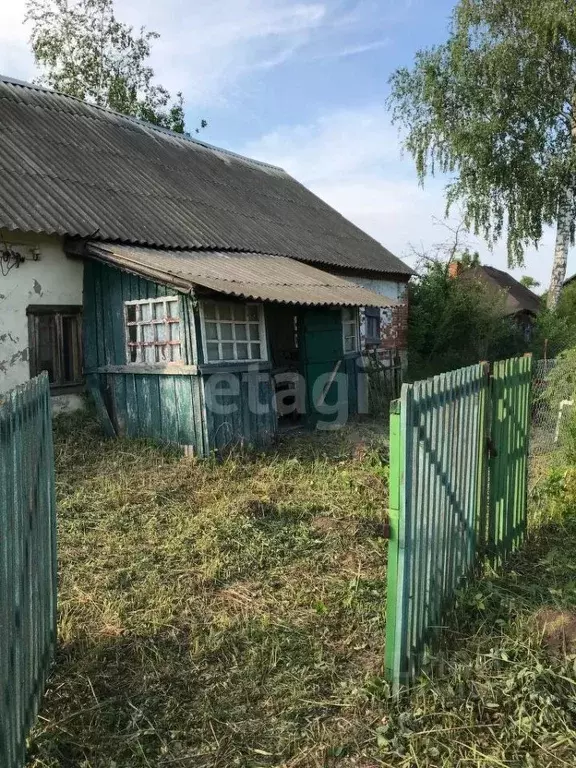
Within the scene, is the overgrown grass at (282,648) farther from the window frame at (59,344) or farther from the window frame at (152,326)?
the window frame at (59,344)

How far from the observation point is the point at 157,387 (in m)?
8.01

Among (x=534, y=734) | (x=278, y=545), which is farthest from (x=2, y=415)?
(x=278, y=545)

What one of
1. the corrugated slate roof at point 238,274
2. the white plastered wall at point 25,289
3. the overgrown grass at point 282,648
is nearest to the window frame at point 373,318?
the corrugated slate roof at point 238,274

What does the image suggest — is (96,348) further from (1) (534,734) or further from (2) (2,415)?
(1) (534,734)

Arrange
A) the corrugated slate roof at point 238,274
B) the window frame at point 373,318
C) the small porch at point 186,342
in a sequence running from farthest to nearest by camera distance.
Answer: the window frame at point 373,318 < the small porch at point 186,342 < the corrugated slate roof at point 238,274

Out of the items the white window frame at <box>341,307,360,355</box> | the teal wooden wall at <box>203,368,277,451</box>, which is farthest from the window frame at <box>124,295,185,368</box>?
the white window frame at <box>341,307,360,355</box>

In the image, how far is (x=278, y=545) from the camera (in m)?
4.89

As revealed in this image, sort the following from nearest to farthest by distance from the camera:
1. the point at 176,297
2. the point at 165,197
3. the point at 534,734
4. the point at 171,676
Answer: the point at 534,734 → the point at 171,676 → the point at 176,297 → the point at 165,197

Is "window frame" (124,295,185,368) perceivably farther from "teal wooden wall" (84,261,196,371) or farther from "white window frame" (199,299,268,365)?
"white window frame" (199,299,268,365)

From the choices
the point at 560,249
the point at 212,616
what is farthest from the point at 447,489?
the point at 560,249

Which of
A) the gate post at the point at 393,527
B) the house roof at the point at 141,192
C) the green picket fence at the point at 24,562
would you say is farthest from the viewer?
the house roof at the point at 141,192

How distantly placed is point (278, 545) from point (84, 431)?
14.6ft

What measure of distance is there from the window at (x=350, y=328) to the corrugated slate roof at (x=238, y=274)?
1.48ft
